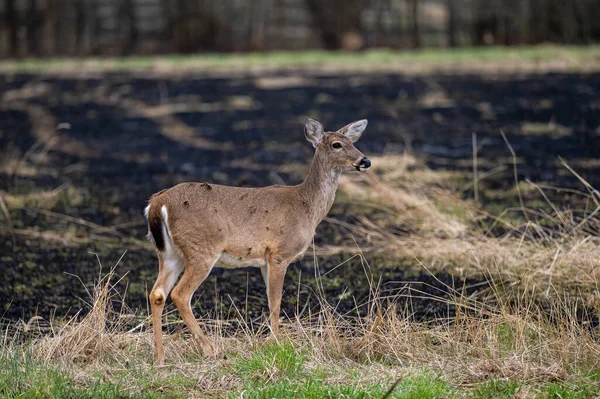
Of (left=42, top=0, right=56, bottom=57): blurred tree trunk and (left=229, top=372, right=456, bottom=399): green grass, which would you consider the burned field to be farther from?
(left=42, top=0, right=56, bottom=57): blurred tree trunk

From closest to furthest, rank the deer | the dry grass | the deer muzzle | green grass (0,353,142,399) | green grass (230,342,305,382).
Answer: green grass (0,353,142,399)
green grass (230,342,305,382)
the deer
the deer muzzle
the dry grass

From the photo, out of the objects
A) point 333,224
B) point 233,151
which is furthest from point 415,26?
point 333,224

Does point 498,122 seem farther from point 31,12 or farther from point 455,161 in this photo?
point 31,12

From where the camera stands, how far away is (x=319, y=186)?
23.1ft

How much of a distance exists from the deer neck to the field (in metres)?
0.45

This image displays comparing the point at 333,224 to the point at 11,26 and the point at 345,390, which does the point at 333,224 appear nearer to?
the point at 345,390

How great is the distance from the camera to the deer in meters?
6.38

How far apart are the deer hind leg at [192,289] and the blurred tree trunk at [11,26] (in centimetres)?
1548

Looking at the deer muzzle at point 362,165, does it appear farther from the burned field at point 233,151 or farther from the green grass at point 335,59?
the green grass at point 335,59

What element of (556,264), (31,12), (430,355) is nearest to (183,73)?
(31,12)

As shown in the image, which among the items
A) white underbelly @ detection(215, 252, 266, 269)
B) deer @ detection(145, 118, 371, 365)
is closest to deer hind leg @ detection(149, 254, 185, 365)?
deer @ detection(145, 118, 371, 365)

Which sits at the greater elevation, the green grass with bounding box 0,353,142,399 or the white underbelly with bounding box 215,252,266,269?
the white underbelly with bounding box 215,252,266,269

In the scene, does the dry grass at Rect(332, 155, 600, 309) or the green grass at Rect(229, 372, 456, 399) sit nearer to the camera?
the green grass at Rect(229, 372, 456, 399)

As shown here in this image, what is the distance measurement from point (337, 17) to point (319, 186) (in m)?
14.1
